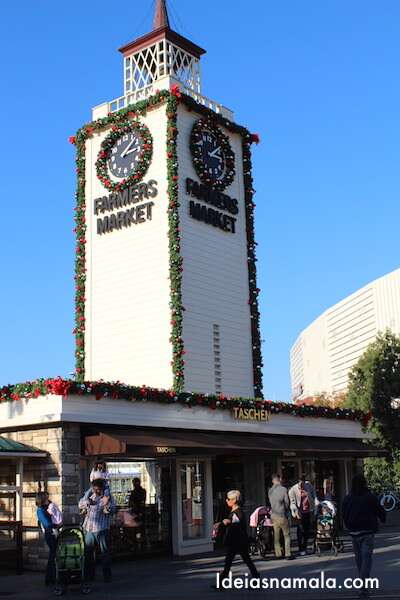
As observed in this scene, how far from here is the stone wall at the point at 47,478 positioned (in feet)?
52.9

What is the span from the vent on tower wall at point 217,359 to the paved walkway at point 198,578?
325 inches

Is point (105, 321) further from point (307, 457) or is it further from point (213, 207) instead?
point (307, 457)

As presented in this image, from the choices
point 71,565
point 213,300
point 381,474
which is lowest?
point 71,565

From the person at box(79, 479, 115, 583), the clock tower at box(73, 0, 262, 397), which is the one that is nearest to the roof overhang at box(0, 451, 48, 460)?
the person at box(79, 479, 115, 583)

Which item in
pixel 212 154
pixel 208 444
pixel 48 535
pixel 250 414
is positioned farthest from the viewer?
pixel 212 154

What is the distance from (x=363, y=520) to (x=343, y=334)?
11628 centimetres

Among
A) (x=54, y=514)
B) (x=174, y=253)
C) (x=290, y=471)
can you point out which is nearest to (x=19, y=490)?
(x=54, y=514)

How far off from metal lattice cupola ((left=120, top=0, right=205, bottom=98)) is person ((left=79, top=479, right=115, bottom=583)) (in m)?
18.4

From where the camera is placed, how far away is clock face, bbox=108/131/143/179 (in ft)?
87.3

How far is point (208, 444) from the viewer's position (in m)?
17.8

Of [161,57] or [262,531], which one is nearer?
[262,531]

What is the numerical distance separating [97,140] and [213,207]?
5.08m

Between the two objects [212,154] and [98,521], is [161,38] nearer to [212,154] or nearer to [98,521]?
[212,154]

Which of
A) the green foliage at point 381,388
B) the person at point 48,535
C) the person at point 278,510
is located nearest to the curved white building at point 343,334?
the green foliage at point 381,388
